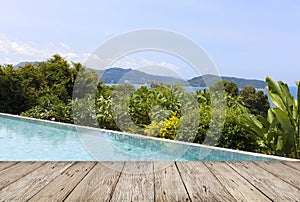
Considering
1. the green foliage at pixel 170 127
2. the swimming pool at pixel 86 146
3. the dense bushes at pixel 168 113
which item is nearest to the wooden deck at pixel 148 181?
the swimming pool at pixel 86 146

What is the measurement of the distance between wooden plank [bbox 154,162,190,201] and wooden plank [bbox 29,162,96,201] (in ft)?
1.50

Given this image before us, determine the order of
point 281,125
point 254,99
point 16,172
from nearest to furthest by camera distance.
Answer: point 16,172, point 281,125, point 254,99

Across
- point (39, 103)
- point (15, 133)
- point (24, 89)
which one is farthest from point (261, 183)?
point (24, 89)

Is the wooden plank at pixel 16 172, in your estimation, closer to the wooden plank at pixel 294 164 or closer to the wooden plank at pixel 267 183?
the wooden plank at pixel 267 183

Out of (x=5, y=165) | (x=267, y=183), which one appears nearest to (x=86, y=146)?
(x=5, y=165)

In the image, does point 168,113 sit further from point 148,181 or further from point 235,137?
point 235,137

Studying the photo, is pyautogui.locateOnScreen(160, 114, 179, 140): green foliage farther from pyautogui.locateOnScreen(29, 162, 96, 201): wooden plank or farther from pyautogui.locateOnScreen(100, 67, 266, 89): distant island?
pyautogui.locateOnScreen(29, 162, 96, 201): wooden plank

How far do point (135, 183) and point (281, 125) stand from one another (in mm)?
2242

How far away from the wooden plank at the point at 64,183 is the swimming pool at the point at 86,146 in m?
0.28

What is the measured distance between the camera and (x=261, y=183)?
6.33 feet

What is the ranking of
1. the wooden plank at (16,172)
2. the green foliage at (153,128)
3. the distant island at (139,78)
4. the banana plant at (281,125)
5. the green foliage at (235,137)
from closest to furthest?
the wooden plank at (16,172) → the distant island at (139,78) → the green foliage at (153,128) → the banana plant at (281,125) → the green foliage at (235,137)

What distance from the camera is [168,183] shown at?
1.88m

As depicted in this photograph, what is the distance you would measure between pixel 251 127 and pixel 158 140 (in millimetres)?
1152

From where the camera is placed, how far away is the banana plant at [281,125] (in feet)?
11.2
